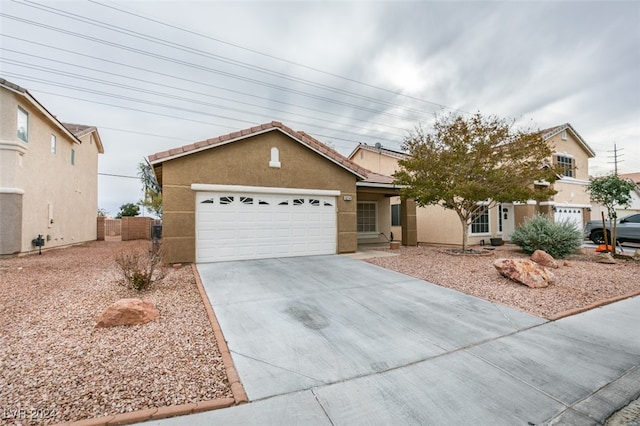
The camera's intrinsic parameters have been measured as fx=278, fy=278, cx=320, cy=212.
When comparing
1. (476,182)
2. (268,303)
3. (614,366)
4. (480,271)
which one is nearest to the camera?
(614,366)

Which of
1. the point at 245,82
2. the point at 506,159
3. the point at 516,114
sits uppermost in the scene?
the point at 245,82

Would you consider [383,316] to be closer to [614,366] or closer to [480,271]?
[614,366]

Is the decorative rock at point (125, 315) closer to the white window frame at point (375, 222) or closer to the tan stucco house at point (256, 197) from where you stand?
the tan stucco house at point (256, 197)

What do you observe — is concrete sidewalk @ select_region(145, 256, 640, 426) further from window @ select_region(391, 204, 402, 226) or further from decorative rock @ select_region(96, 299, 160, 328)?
window @ select_region(391, 204, 402, 226)

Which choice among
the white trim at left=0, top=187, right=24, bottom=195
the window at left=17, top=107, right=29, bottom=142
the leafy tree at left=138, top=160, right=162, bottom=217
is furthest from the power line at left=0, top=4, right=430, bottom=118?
the leafy tree at left=138, top=160, right=162, bottom=217

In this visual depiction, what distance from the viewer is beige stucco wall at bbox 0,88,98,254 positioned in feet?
33.7

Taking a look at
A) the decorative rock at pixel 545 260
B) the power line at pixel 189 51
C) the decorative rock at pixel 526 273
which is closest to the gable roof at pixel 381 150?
the power line at pixel 189 51

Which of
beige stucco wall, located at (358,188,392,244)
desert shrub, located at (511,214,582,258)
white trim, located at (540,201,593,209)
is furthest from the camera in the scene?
white trim, located at (540,201,593,209)

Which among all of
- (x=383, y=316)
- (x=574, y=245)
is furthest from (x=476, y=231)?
(x=383, y=316)

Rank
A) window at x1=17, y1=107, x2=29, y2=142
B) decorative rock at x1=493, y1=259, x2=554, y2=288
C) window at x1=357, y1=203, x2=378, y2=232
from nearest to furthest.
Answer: decorative rock at x1=493, y1=259, x2=554, y2=288 → window at x1=17, y1=107, x2=29, y2=142 → window at x1=357, y1=203, x2=378, y2=232

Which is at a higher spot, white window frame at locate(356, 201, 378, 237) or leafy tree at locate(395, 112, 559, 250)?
leafy tree at locate(395, 112, 559, 250)

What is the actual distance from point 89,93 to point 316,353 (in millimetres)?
22036

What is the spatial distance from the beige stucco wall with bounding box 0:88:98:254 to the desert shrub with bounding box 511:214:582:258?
65.6ft

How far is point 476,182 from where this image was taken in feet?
34.9
